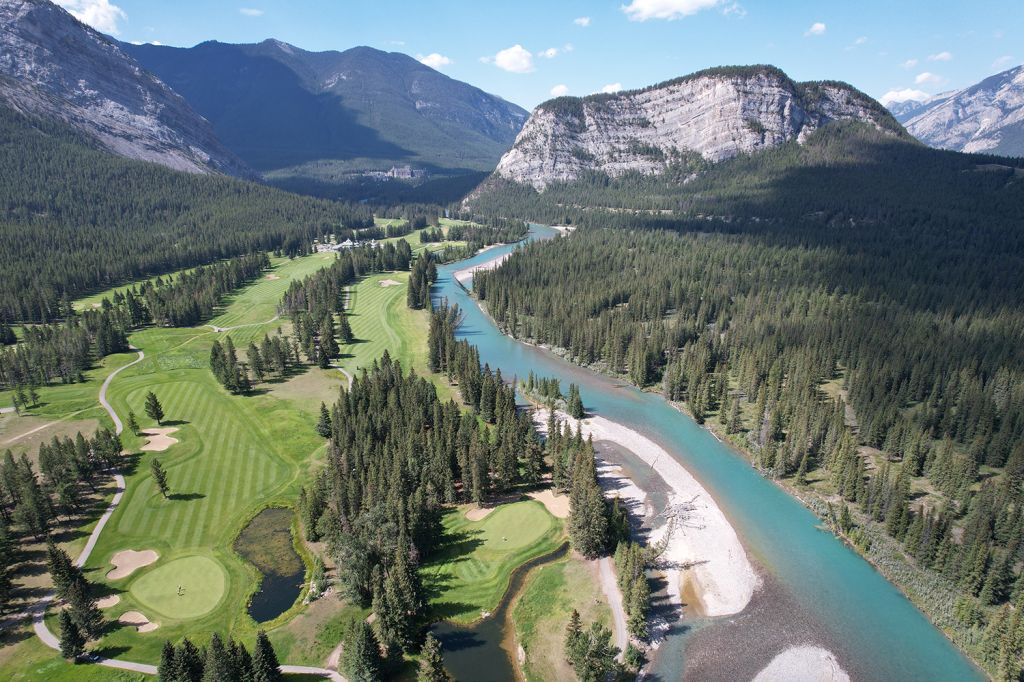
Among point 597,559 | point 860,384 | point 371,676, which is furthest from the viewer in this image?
point 860,384

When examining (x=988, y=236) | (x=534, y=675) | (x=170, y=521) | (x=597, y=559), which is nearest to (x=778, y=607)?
(x=597, y=559)

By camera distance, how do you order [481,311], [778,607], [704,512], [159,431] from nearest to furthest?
[778,607], [704,512], [159,431], [481,311]

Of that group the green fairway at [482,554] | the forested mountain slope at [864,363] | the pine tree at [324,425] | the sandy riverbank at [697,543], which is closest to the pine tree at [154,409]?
the pine tree at [324,425]

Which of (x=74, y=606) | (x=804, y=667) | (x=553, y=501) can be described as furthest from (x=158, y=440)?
(x=804, y=667)

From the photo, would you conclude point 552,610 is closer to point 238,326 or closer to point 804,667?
point 804,667

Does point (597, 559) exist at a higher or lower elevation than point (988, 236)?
lower

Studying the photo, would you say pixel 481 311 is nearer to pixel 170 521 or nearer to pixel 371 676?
pixel 170 521

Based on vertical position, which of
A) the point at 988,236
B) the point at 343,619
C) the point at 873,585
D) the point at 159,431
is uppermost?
the point at 988,236

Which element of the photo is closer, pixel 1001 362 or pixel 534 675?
pixel 534 675
